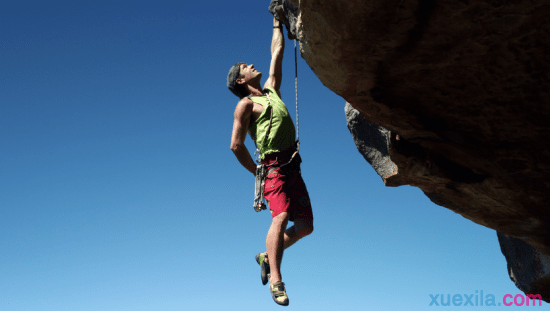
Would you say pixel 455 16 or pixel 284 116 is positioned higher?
pixel 284 116

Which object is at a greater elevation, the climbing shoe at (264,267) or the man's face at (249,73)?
the man's face at (249,73)

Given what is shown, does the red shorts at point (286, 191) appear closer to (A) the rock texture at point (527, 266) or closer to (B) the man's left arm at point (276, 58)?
(B) the man's left arm at point (276, 58)

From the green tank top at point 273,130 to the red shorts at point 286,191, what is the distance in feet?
0.25

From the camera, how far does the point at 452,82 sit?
3.21 metres

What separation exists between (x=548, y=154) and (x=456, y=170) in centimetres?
79

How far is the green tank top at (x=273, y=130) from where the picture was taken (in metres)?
4.80

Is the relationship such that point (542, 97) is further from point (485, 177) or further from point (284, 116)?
point (284, 116)

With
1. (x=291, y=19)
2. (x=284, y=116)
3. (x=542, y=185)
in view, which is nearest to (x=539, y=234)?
(x=542, y=185)

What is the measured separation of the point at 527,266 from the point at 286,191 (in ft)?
12.1

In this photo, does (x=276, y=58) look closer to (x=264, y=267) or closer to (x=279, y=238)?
(x=279, y=238)

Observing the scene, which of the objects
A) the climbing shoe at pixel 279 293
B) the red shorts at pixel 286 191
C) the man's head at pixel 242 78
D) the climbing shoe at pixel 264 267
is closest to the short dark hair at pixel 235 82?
the man's head at pixel 242 78

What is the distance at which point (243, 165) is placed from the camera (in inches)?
191

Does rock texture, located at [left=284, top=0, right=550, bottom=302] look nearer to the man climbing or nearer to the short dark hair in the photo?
the man climbing

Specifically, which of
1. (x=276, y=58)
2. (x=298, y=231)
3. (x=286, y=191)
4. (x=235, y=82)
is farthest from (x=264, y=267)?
(x=276, y=58)
